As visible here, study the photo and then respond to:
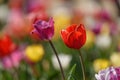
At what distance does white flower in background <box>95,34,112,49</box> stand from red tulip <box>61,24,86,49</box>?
65.3 inches

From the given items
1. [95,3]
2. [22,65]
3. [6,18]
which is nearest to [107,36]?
[22,65]

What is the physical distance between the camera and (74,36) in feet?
6.11

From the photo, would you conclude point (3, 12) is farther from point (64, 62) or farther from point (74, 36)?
point (74, 36)

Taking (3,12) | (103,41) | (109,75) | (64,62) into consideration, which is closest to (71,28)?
(109,75)

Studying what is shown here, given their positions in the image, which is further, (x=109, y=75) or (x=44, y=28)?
(x=44, y=28)

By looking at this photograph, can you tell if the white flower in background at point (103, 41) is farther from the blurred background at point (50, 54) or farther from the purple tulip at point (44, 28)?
the purple tulip at point (44, 28)

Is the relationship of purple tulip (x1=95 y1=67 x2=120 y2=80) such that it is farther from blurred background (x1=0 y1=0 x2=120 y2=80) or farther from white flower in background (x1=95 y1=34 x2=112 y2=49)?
white flower in background (x1=95 y1=34 x2=112 y2=49)

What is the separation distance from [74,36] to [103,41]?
66.1 inches

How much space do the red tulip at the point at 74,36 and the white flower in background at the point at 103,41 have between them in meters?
1.66

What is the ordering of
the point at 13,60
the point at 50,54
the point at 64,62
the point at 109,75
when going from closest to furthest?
the point at 109,75, the point at 64,62, the point at 13,60, the point at 50,54

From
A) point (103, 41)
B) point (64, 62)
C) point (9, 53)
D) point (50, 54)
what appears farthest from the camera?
point (103, 41)

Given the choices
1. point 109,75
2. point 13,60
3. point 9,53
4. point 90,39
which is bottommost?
point 90,39

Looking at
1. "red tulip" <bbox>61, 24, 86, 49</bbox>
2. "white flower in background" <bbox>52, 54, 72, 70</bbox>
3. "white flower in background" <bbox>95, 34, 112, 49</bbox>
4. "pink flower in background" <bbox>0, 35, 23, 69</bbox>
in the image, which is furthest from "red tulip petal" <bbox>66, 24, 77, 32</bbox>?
"white flower in background" <bbox>95, 34, 112, 49</bbox>

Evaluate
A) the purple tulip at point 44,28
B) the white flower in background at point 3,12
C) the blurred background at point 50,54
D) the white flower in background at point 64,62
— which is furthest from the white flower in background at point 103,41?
the white flower in background at point 3,12
